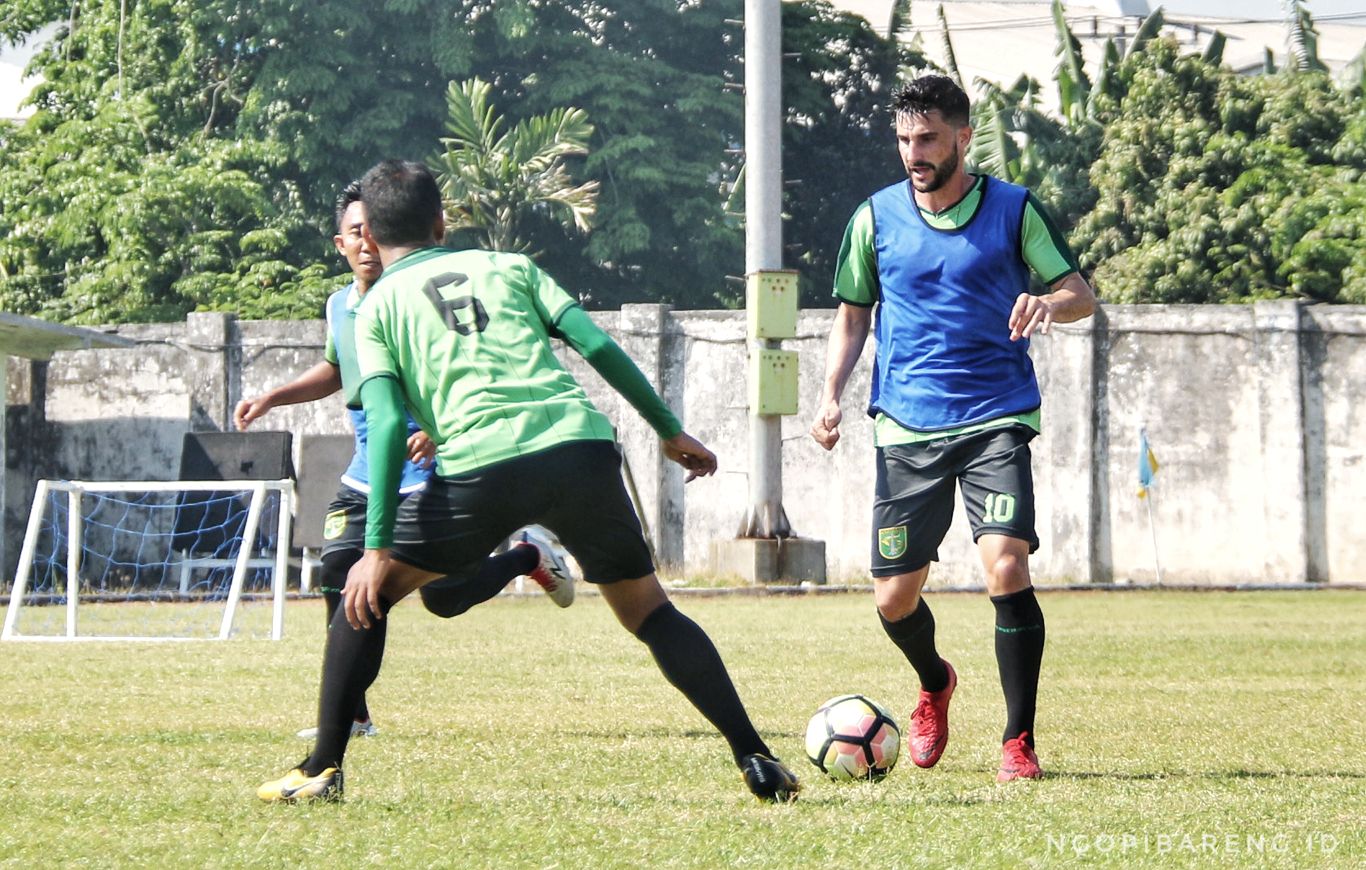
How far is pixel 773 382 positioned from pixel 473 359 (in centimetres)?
1405

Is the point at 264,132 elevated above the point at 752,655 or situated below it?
above

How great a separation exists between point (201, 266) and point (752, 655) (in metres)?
20.5

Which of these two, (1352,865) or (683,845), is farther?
(683,845)

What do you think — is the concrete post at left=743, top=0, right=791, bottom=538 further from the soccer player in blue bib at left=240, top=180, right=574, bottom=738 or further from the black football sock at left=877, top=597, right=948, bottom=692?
the black football sock at left=877, top=597, right=948, bottom=692

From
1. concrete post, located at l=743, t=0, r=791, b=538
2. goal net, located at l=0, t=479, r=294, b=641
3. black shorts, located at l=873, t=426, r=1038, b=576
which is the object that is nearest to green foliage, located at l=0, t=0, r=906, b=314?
goal net, located at l=0, t=479, r=294, b=641

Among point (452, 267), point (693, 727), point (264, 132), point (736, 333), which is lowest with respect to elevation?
point (693, 727)

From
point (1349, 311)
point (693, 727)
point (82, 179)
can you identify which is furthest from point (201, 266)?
point (693, 727)

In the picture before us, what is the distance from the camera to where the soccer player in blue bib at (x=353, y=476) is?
21.1 feet

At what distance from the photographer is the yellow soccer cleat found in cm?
505

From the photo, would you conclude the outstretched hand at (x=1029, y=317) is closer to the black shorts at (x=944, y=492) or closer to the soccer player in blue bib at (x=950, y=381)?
the soccer player in blue bib at (x=950, y=381)

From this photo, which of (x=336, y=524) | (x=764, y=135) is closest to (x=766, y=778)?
(x=336, y=524)

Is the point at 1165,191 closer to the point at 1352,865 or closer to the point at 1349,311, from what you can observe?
the point at 1349,311

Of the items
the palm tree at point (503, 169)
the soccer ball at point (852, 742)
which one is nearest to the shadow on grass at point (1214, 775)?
the soccer ball at point (852, 742)

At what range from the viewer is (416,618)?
15.4m
